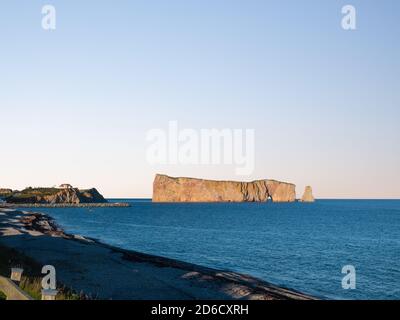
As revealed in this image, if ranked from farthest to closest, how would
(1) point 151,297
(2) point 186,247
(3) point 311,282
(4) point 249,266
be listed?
(2) point 186,247, (4) point 249,266, (3) point 311,282, (1) point 151,297

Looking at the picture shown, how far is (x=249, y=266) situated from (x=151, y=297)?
22405mm

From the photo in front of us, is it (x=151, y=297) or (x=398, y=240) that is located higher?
(x=151, y=297)

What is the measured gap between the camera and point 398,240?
78.6 m

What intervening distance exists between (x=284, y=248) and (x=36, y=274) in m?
42.1

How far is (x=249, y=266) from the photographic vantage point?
43906 millimetres
